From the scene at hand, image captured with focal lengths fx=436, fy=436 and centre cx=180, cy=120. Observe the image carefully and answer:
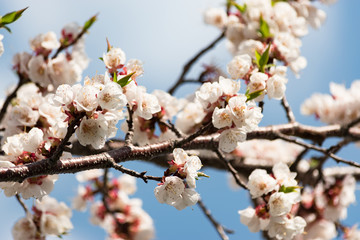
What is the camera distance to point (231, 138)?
1934 millimetres

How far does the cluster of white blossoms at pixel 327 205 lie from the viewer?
12.1 ft

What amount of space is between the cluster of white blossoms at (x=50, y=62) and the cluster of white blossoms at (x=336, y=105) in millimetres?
2483

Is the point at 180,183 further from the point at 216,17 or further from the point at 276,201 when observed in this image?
the point at 216,17

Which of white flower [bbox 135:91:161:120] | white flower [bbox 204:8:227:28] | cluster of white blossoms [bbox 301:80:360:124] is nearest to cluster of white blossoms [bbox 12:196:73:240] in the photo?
white flower [bbox 135:91:161:120]

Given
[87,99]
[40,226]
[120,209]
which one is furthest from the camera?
[120,209]

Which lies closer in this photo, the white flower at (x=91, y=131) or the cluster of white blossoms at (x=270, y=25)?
the white flower at (x=91, y=131)

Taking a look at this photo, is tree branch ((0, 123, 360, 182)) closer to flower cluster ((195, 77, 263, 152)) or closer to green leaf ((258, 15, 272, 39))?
flower cluster ((195, 77, 263, 152))

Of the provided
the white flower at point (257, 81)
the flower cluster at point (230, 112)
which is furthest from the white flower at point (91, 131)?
the white flower at point (257, 81)

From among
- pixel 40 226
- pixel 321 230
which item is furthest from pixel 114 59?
pixel 321 230

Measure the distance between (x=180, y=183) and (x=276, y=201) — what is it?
67cm

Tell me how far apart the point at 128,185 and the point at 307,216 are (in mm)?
1881

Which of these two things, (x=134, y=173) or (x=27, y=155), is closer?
(x=134, y=173)

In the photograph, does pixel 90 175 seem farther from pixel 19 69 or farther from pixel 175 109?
pixel 175 109

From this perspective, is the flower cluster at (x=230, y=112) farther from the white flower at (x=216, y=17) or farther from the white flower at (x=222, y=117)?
the white flower at (x=216, y=17)
